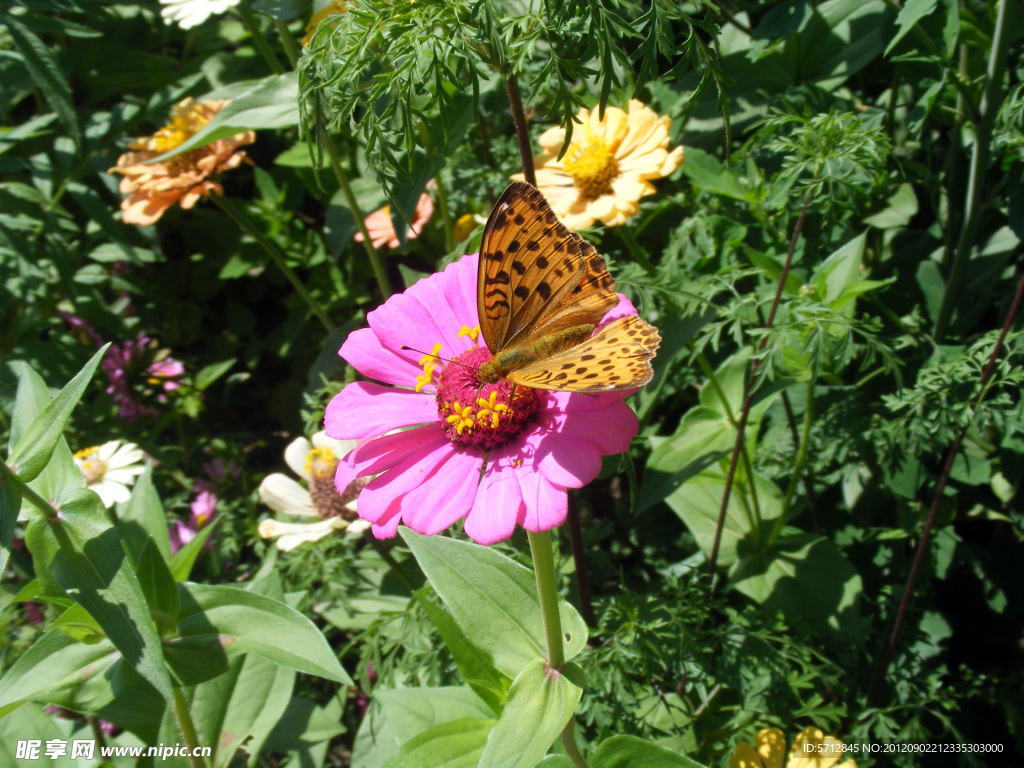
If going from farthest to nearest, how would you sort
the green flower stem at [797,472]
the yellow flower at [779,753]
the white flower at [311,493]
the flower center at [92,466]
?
the flower center at [92,466], the white flower at [311,493], the green flower stem at [797,472], the yellow flower at [779,753]

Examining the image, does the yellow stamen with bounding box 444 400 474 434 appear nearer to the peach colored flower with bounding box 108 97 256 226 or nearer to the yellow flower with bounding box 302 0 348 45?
the yellow flower with bounding box 302 0 348 45

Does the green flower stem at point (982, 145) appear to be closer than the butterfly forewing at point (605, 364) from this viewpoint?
No

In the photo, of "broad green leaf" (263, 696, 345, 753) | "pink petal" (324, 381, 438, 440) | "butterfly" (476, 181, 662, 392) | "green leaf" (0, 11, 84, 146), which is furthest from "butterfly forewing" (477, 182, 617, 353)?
"green leaf" (0, 11, 84, 146)

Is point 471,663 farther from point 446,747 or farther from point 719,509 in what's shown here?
point 719,509

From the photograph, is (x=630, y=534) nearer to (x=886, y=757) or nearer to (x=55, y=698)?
(x=886, y=757)

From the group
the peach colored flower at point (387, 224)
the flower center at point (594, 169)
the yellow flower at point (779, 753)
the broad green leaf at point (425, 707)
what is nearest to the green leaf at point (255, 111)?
the peach colored flower at point (387, 224)

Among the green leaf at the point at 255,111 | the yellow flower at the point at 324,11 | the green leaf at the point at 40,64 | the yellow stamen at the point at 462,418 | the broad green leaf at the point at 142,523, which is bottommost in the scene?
the broad green leaf at the point at 142,523

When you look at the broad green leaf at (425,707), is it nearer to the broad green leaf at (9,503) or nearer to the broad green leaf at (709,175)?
the broad green leaf at (9,503)
